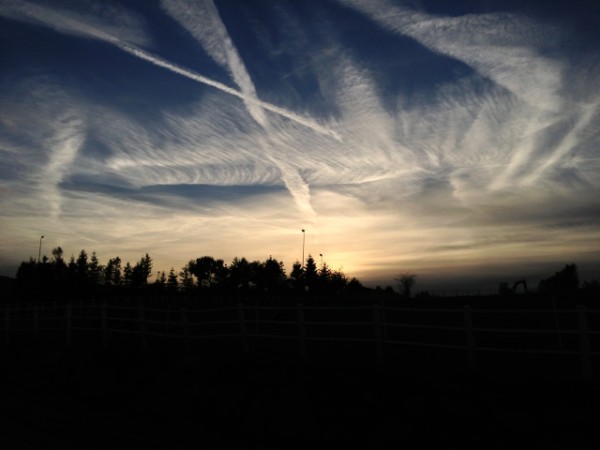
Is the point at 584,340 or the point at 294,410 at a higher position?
the point at 584,340

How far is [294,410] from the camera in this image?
840 centimetres

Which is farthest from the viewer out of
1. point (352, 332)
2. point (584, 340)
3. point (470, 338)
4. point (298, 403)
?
point (352, 332)

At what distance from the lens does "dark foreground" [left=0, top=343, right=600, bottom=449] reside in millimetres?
6754

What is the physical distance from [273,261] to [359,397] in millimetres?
168775

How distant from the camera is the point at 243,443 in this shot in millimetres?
7891

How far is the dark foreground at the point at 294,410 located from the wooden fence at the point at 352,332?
74 centimetres

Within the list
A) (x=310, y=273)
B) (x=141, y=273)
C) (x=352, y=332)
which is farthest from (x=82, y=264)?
(x=352, y=332)

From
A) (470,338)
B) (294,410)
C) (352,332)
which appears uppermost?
(470,338)

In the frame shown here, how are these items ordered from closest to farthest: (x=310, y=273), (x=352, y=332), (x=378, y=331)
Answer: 1. (x=378, y=331)
2. (x=352, y=332)
3. (x=310, y=273)

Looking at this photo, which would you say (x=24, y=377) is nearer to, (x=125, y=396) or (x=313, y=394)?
(x=125, y=396)

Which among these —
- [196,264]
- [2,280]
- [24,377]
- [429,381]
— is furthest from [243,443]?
[2,280]

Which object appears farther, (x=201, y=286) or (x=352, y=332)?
(x=201, y=286)

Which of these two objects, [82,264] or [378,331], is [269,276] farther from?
[378,331]

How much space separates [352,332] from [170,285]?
533 feet
